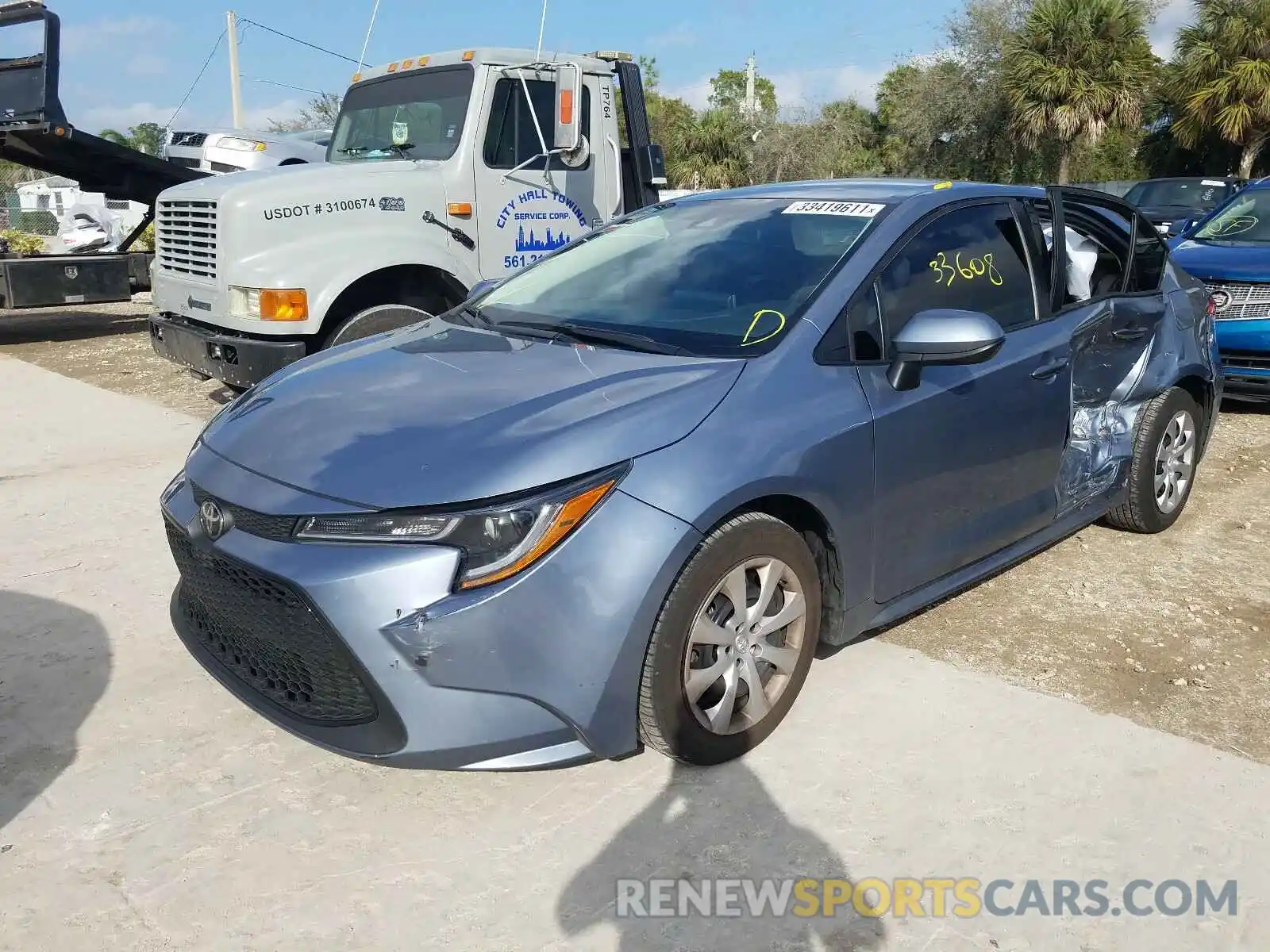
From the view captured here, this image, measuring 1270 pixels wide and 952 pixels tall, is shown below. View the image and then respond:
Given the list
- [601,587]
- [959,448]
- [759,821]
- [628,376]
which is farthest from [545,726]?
[959,448]

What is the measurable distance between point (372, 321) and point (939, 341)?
408cm

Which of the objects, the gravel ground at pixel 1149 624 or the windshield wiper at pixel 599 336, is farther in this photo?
the gravel ground at pixel 1149 624

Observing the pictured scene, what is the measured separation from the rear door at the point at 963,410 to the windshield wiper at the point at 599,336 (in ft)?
1.98

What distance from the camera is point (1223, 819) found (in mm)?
2865

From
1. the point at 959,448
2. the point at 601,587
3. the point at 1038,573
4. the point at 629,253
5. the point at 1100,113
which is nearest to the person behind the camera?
the point at 601,587

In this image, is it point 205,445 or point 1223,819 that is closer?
point 1223,819

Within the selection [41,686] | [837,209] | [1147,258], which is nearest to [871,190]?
[837,209]

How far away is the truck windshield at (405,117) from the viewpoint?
688 cm

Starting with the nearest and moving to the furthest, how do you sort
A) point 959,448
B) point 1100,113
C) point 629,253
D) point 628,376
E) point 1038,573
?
point 628,376 → point 959,448 → point 629,253 → point 1038,573 → point 1100,113

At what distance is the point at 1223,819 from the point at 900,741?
856 millimetres

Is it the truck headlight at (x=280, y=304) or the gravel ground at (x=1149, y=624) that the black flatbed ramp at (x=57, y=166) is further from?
A: the gravel ground at (x=1149, y=624)

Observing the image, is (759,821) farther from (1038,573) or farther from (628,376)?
(1038,573)

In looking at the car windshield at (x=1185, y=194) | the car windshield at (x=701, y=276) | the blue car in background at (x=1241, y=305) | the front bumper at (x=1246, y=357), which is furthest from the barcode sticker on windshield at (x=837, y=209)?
the car windshield at (x=1185, y=194)

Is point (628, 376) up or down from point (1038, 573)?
up
